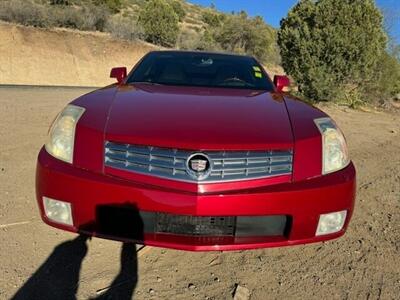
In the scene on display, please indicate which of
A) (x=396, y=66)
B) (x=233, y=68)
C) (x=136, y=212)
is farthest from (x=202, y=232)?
(x=396, y=66)

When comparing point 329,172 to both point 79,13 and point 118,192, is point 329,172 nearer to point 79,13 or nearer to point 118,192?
point 118,192

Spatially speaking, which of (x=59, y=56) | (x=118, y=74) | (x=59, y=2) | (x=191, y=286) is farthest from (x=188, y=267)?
(x=59, y=2)

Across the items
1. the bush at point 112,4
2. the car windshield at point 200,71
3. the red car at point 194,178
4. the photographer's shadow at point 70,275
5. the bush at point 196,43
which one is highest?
the bush at point 112,4

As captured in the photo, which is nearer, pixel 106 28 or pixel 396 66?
pixel 396 66

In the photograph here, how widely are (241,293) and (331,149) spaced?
1031 mm

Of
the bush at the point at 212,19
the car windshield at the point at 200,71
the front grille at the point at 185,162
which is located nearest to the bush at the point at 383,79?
the car windshield at the point at 200,71

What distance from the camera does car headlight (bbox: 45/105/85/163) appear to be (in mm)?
2652

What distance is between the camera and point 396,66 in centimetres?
1650

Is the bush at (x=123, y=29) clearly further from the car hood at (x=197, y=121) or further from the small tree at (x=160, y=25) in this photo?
the car hood at (x=197, y=121)

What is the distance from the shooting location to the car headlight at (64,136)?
8.70 feet

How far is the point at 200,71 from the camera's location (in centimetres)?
426

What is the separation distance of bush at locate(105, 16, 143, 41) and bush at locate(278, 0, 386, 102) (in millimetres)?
19368

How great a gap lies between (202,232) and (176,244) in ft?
0.54

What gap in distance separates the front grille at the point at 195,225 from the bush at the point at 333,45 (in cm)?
1122
